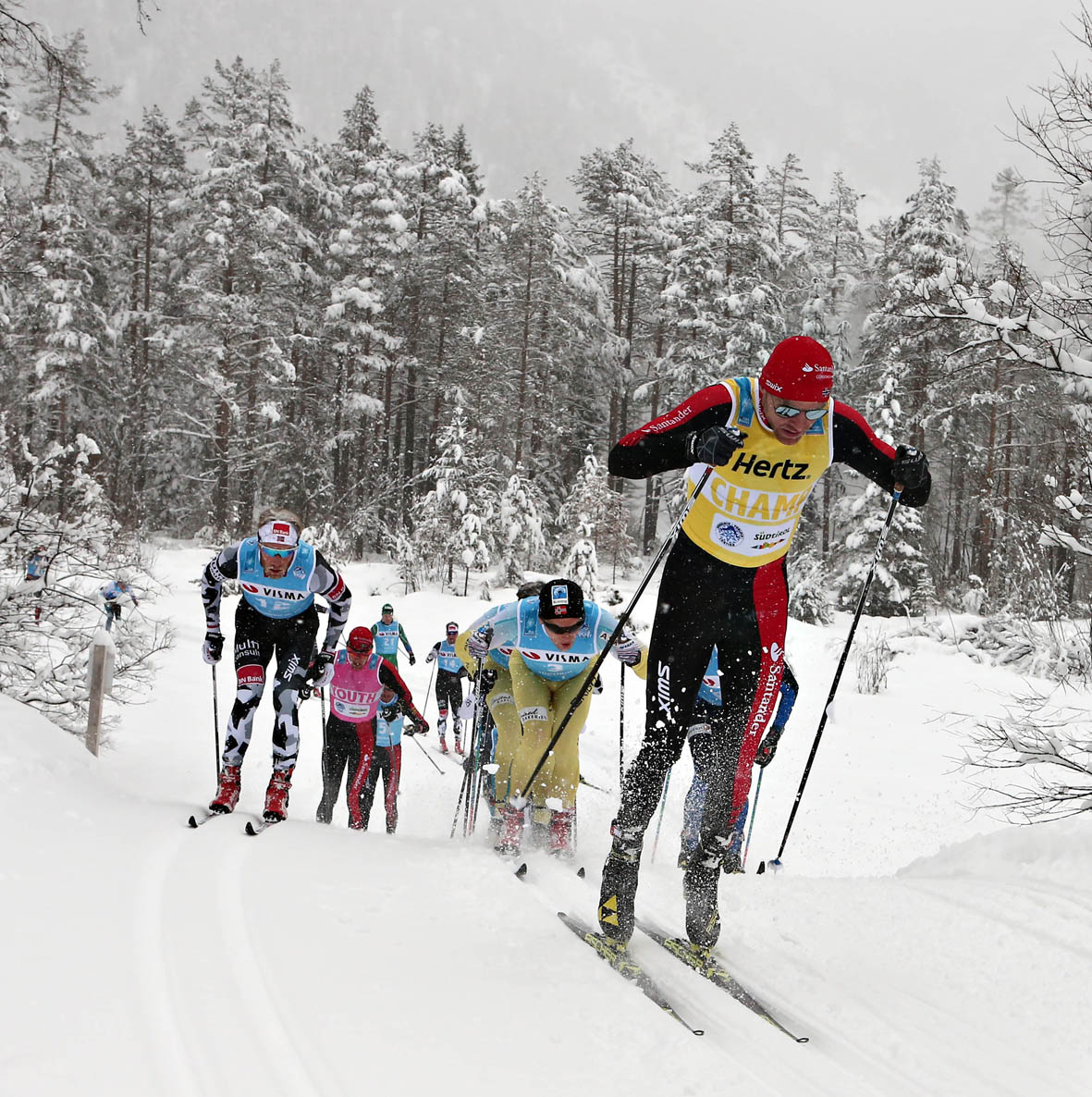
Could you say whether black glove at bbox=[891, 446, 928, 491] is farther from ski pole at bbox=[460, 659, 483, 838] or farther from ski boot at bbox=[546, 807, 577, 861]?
ski pole at bbox=[460, 659, 483, 838]

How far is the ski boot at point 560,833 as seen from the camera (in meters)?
6.04

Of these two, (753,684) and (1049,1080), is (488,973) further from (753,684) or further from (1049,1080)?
(1049,1080)

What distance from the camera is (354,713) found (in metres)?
7.93

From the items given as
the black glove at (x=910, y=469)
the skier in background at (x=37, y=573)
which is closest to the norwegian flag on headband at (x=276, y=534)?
the skier in background at (x=37, y=573)

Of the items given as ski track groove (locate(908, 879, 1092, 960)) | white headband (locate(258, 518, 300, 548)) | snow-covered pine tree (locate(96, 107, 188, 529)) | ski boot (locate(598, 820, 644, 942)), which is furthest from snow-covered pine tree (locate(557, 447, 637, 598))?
ski boot (locate(598, 820, 644, 942))

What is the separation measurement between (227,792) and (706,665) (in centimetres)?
368

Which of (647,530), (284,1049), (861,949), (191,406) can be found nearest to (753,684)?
(861,949)

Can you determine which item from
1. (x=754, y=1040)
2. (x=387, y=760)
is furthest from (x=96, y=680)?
(x=754, y=1040)

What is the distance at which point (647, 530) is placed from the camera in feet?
105

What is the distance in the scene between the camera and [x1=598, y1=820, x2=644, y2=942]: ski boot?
363cm

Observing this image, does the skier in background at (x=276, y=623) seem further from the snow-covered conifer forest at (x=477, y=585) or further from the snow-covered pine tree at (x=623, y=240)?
the snow-covered pine tree at (x=623, y=240)

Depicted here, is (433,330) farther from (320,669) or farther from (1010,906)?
(1010,906)

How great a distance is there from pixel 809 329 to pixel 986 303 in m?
28.0

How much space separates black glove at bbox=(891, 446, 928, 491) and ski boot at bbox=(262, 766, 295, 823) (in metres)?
4.24
